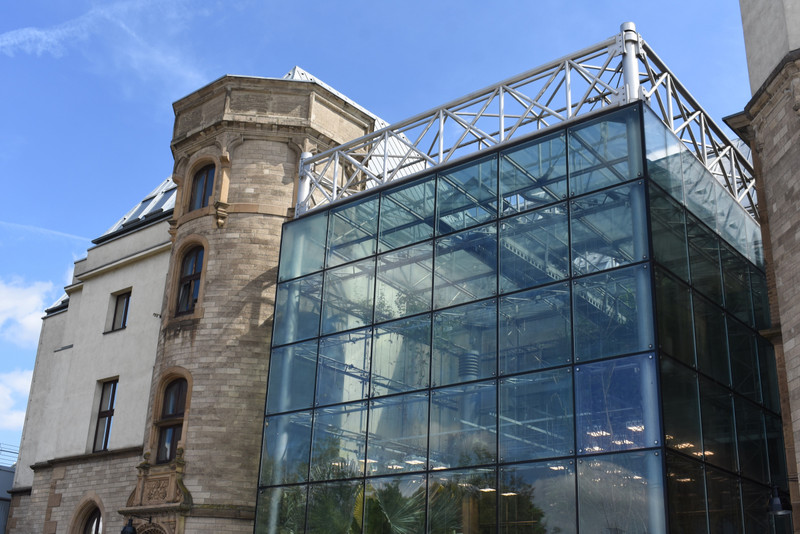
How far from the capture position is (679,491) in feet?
52.6

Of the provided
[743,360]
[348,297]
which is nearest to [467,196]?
[348,297]

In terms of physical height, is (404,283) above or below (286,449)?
above

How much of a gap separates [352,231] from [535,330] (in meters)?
6.74

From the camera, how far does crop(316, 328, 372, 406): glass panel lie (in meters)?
21.1

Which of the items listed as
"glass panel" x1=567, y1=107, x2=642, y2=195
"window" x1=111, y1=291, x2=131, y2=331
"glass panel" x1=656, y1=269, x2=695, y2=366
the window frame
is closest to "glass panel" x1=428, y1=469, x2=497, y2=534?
"glass panel" x1=656, y1=269, x2=695, y2=366

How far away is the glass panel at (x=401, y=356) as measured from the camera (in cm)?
2006

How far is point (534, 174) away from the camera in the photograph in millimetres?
20016

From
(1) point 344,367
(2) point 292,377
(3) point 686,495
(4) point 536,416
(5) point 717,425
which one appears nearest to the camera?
(3) point 686,495

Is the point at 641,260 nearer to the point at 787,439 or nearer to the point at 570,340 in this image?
the point at 570,340

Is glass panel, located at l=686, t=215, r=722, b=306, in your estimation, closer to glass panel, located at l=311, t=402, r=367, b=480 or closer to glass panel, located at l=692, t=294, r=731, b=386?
glass panel, located at l=692, t=294, r=731, b=386

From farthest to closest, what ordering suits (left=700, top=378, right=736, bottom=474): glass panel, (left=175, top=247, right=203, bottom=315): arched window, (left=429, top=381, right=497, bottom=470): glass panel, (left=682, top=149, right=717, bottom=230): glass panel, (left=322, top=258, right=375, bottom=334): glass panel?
(left=175, top=247, right=203, bottom=315): arched window → (left=322, top=258, right=375, bottom=334): glass panel → (left=682, top=149, right=717, bottom=230): glass panel → (left=429, top=381, right=497, bottom=470): glass panel → (left=700, top=378, right=736, bottom=474): glass panel

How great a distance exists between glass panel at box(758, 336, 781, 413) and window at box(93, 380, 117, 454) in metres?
19.6

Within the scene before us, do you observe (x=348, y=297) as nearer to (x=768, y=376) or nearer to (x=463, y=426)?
(x=463, y=426)

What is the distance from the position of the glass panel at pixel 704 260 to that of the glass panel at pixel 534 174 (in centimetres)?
302
